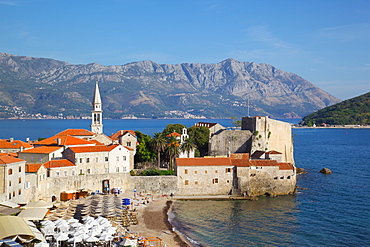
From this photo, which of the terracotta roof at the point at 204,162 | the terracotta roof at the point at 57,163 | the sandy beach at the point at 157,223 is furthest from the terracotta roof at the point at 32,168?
the terracotta roof at the point at 204,162

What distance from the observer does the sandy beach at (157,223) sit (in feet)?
127

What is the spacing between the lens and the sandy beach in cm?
3859

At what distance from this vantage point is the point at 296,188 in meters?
63.6

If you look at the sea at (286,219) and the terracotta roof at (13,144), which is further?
the terracotta roof at (13,144)

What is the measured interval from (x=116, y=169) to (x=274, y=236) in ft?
88.4

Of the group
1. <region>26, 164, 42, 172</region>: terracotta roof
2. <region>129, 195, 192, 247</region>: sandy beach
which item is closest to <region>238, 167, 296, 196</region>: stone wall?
<region>129, 195, 192, 247</region>: sandy beach

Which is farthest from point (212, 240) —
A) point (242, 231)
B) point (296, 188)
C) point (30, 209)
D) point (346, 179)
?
point (346, 179)

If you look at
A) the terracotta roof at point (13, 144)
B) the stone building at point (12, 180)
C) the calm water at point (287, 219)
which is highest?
the terracotta roof at point (13, 144)

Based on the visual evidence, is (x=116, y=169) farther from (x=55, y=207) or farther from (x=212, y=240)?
(x=212, y=240)

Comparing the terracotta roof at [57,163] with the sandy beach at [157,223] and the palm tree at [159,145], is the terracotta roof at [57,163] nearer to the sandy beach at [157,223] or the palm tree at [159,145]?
the sandy beach at [157,223]

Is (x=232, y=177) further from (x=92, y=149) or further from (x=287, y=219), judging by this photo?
(x=92, y=149)

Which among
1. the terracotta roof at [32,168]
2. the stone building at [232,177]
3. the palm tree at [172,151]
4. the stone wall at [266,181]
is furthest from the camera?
the palm tree at [172,151]

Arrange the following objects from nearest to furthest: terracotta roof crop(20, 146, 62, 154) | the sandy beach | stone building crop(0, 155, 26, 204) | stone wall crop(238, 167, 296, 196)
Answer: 1. the sandy beach
2. stone building crop(0, 155, 26, 204)
3. terracotta roof crop(20, 146, 62, 154)
4. stone wall crop(238, 167, 296, 196)

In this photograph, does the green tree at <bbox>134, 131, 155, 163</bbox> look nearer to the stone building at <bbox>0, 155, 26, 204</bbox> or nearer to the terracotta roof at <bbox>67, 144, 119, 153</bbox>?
the terracotta roof at <bbox>67, 144, 119, 153</bbox>
